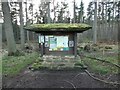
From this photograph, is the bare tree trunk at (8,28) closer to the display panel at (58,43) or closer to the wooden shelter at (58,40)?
the wooden shelter at (58,40)

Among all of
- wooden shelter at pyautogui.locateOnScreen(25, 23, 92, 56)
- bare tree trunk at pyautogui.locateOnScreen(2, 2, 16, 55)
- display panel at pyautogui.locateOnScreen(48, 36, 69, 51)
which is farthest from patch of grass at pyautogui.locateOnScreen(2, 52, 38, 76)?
bare tree trunk at pyautogui.locateOnScreen(2, 2, 16, 55)

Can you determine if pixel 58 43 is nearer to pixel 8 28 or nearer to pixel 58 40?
pixel 58 40

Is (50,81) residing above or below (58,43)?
below

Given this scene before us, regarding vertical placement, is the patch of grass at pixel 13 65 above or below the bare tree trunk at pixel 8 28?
below

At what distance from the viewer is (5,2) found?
11336 mm

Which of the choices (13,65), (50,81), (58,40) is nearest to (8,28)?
(13,65)

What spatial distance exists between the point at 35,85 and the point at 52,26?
11.0 ft

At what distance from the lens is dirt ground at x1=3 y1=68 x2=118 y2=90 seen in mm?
5227

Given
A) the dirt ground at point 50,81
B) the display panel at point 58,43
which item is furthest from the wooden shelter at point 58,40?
the dirt ground at point 50,81

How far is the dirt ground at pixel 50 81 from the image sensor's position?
5.23 metres

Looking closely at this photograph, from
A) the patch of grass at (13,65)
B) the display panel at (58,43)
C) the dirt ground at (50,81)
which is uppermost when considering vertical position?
the display panel at (58,43)

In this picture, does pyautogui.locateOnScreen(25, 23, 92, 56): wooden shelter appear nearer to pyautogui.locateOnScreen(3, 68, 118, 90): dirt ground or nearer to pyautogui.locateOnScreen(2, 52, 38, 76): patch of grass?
pyautogui.locateOnScreen(2, 52, 38, 76): patch of grass

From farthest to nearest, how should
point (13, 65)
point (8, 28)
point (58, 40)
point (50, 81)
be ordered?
point (8, 28) < point (13, 65) < point (58, 40) < point (50, 81)

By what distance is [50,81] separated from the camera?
577 cm
